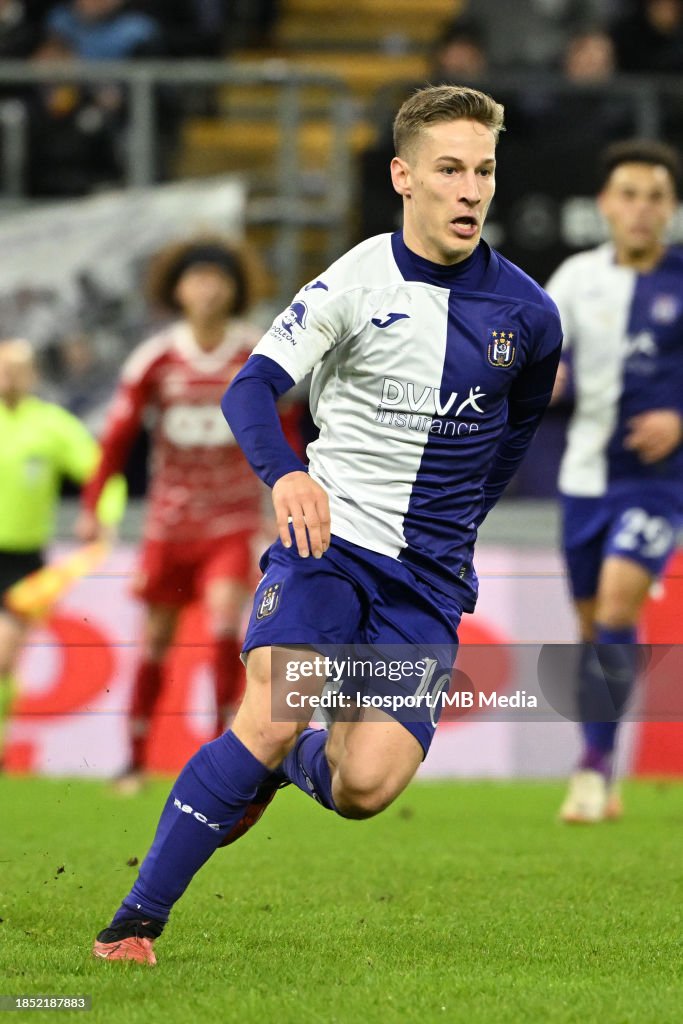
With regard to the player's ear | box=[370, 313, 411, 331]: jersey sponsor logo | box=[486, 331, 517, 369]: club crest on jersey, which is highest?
the player's ear

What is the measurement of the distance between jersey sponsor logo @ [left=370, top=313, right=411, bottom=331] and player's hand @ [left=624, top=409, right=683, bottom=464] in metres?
2.89

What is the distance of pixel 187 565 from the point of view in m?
8.48

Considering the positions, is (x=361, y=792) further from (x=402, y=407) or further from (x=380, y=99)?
(x=380, y=99)

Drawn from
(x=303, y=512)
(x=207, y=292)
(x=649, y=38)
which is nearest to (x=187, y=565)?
(x=207, y=292)

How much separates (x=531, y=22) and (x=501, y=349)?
9.50 metres

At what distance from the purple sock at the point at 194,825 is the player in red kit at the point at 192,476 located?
168 inches

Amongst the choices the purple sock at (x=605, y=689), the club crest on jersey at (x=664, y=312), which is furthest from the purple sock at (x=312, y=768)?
the club crest on jersey at (x=664, y=312)

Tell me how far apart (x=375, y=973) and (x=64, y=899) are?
136 cm

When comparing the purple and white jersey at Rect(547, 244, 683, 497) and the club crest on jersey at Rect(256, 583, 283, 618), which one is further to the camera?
the purple and white jersey at Rect(547, 244, 683, 497)

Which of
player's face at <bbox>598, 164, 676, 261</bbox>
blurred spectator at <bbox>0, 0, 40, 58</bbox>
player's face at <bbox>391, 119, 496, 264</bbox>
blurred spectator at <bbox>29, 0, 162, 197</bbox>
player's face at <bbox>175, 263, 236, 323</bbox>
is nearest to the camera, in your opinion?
player's face at <bbox>391, 119, 496, 264</bbox>

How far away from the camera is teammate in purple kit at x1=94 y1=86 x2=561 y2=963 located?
166 inches

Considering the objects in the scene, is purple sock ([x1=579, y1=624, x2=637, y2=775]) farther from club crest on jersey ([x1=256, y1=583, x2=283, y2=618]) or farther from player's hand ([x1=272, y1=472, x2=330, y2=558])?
player's hand ([x1=272, y1=472, x2=330, y2=558])

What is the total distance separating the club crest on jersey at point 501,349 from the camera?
14.5 feet

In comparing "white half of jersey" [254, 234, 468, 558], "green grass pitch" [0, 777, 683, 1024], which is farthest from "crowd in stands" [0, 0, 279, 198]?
"white half of jersey" [254, 234, 468, 558]
